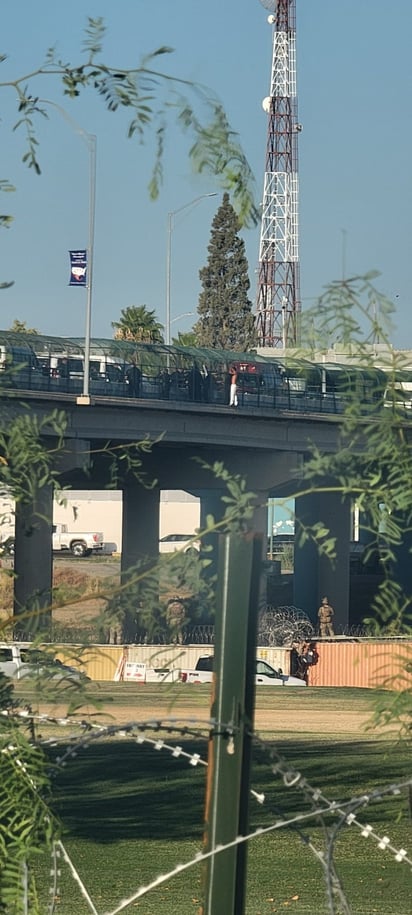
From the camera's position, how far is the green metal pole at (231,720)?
4.67 metres

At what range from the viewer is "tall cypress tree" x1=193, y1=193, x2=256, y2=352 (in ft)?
484

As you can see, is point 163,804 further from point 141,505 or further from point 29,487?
point 141,505

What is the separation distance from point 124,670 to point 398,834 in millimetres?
28425

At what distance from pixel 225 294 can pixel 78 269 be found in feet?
266

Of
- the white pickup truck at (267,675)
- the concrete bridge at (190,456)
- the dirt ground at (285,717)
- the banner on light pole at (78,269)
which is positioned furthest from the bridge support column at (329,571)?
the dirt ground at (285,717)

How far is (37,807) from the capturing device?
5.04 m

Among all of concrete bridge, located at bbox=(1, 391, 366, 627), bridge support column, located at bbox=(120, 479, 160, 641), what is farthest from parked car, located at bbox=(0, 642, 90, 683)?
bridge support column, located at bbox=(120, 479, 160, 641)

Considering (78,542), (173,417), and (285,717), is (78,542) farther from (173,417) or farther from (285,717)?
(285,717)

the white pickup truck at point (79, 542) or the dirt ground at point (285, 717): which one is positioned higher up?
the white pickup truck at point (79, 542)

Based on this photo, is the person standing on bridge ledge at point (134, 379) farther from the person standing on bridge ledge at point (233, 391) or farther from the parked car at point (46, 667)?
the parked car at point (46, 667)

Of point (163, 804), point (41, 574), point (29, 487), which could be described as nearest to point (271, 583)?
point (41, 574)

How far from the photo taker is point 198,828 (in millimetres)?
22562

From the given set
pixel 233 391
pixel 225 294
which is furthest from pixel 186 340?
pixel 233 391

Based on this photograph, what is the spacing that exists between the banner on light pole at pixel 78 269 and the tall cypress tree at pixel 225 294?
79.3 meters
